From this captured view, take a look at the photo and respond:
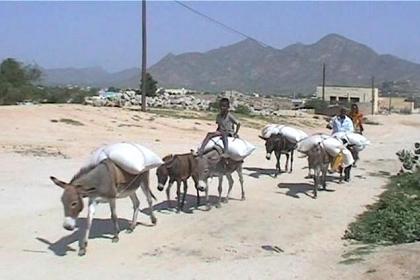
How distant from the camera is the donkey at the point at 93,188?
10.8 meters

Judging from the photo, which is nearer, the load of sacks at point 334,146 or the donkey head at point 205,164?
the donkey head at point 205,164

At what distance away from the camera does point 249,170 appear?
21.7 meters

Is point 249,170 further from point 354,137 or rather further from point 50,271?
point 50,271

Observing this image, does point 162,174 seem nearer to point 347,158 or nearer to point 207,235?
point 207,235

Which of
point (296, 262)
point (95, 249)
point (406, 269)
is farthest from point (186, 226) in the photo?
point (406, 269)

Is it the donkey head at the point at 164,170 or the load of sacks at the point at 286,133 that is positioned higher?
the load of sacks at the point at 286,133

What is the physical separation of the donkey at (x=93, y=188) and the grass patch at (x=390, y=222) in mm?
3973

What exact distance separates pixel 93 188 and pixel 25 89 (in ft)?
133

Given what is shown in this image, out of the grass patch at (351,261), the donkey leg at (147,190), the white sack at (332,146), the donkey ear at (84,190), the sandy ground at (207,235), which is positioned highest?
the white sack at (332,146)

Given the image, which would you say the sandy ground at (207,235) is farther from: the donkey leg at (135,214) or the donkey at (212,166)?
the donkey at (212,166)

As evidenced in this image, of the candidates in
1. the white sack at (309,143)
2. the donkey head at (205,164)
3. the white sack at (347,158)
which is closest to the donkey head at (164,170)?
the donkey head at (205,164)

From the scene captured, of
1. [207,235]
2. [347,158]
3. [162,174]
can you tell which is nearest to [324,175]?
[347,158]

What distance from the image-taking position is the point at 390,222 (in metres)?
13.2

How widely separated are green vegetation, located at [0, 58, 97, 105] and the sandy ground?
24661 mm
